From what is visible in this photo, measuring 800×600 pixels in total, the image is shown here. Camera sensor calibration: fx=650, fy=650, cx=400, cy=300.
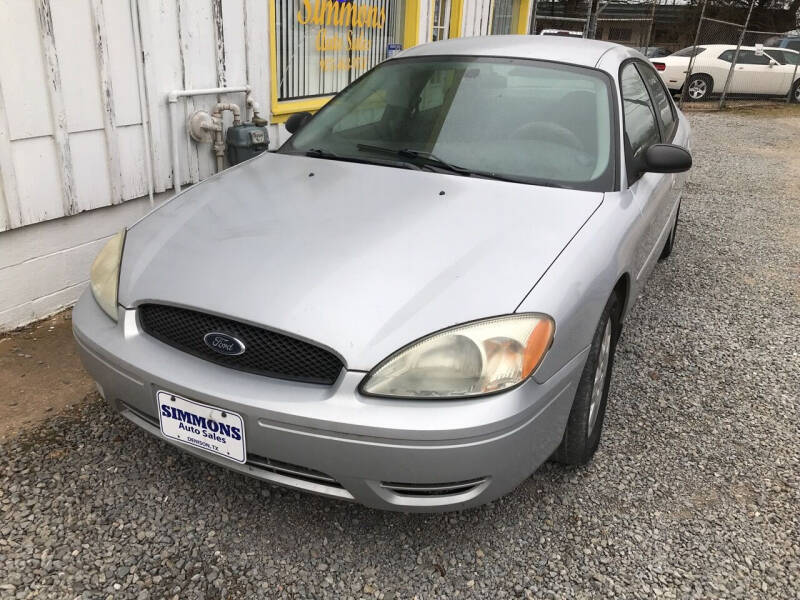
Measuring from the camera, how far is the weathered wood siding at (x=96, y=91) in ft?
10.5

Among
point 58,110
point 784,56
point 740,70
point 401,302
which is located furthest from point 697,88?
point 401,302

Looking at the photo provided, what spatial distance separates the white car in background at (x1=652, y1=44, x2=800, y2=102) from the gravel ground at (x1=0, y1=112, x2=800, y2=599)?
1562 centimetres

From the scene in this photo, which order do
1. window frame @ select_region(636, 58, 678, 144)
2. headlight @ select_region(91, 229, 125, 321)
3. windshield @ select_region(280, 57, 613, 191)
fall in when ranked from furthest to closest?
window frame @ select_region(636, 58, 678, 144) → windshield @ select_region(280, 57, 613, 191) → headlight @ select_region(91, 229, 125, 321)

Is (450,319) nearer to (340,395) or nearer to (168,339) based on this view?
(340,395)

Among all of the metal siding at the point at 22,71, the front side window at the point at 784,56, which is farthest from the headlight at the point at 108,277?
the front side window at the point at 784,56

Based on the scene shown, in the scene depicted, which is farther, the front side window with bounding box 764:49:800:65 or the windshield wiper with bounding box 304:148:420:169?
the front side window with bounding box 764:49:800:65

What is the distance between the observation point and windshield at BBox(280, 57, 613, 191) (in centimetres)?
275

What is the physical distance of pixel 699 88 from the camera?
1675 centimetres

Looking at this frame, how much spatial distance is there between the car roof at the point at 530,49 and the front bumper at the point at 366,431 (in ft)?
5.82

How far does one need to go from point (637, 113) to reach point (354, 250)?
190 cm

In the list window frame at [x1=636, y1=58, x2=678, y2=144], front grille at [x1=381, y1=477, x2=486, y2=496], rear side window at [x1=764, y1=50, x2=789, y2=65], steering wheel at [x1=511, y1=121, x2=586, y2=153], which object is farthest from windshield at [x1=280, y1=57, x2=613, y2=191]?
rear side window at [x1=764, y1=50, x2=789, y2=65]

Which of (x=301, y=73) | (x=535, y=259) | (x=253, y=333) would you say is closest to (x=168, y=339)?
(x=253, y=333)

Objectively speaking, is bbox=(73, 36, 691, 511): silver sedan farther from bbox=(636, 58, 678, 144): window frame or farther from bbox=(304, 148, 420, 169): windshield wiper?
bbox=(636, 58, 678, 144): window frame

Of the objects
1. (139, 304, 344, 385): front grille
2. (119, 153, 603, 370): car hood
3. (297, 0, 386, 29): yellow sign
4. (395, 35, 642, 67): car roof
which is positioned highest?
(297, 0, 386, 29): yellow sign
